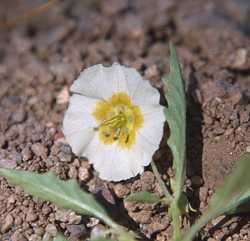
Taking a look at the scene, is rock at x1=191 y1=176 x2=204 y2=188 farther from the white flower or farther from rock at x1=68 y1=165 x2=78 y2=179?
rock at x1=68 y1=165 x2=78 y2=179

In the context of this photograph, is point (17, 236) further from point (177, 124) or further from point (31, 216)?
point (177, 124)

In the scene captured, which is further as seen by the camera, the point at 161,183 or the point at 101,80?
the point at 101,80

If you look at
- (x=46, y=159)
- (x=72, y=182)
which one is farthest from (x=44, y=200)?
(x=46, y=159)

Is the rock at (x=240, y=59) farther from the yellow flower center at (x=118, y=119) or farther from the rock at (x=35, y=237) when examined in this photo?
the rock at (x=35, y=237)

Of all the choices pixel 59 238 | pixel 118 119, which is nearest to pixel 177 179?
pixel 118 119

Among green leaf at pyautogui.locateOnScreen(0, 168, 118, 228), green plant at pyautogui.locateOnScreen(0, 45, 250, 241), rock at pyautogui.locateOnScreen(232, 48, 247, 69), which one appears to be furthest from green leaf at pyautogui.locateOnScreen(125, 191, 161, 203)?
rock at pyautogui.locateOnScreen(232, 48, 247, 69)

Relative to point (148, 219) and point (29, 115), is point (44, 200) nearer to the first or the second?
point (148, 219)
